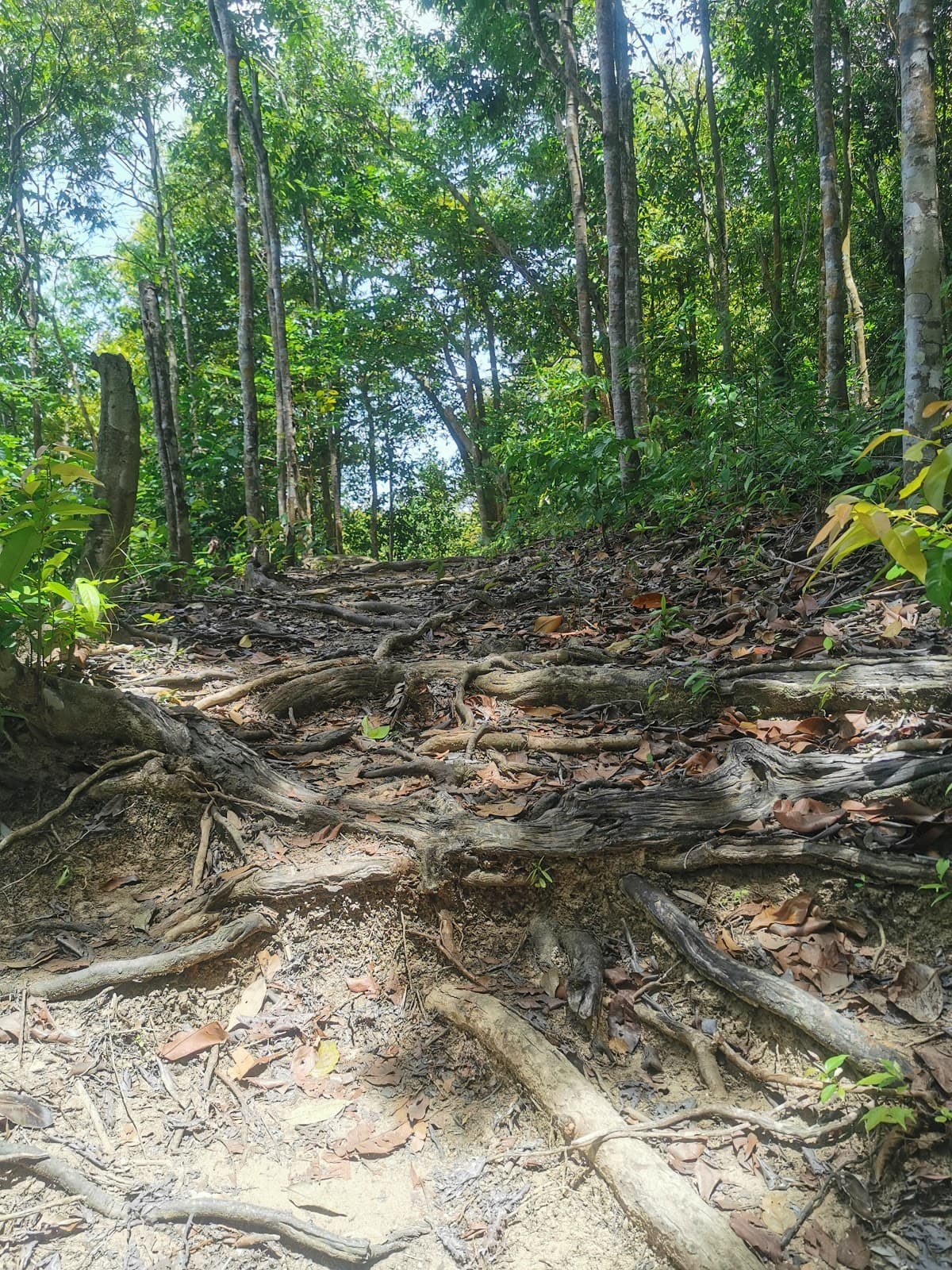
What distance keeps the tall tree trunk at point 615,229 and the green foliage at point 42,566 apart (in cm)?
550

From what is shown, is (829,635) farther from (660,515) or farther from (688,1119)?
(660,515)

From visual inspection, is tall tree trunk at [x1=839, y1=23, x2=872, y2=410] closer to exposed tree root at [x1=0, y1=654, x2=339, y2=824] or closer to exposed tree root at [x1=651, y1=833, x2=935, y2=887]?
exposed tree root at [x1=651, y1=833, x2=935, y2=887]

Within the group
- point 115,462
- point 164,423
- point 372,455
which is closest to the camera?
point 115,462

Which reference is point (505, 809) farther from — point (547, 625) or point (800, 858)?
point (547, 625)

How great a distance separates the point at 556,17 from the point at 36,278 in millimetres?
13957

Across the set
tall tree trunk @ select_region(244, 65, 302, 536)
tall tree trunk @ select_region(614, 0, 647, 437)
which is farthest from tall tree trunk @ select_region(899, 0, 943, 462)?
tall tree trunk @ select_region(244, 65, 302, 536)

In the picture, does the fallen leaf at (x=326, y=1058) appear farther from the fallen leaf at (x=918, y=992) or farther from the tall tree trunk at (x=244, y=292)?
the tall tree trunk at (x=244, y=292)

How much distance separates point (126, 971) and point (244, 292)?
884cm

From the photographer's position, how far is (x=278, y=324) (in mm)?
10758

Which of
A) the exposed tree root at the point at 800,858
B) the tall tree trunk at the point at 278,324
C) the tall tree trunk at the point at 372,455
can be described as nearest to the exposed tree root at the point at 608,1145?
the exposed tree root at the point at 800,858

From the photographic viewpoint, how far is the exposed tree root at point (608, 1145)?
5.03 ft

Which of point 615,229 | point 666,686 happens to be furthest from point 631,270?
point 666,686

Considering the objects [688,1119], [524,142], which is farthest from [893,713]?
[524,142]

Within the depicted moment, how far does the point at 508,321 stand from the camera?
1950 cm
